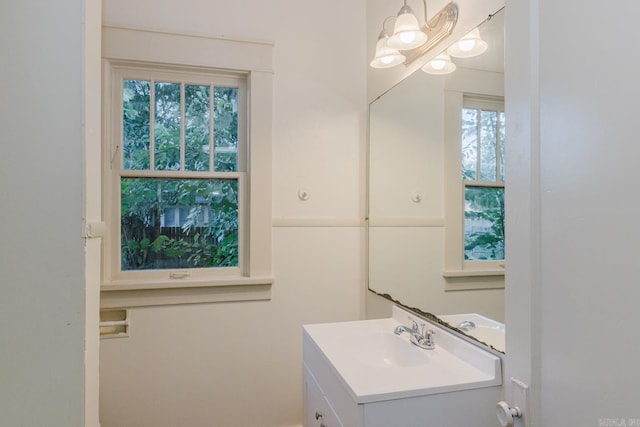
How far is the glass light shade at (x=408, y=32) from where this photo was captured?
1455mm

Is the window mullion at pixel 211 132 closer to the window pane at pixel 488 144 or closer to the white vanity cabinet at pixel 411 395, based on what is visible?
the white vanity cabinet at pixel 411 395

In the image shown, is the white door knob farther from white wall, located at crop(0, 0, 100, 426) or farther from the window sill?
the window sill

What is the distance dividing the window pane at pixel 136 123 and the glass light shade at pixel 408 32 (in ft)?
4.26

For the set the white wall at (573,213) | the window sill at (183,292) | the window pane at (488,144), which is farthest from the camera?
the window sill at (183,292)

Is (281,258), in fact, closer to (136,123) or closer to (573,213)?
(136,123)

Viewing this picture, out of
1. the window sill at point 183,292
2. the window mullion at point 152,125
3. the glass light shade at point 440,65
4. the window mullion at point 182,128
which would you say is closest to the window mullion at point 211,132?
the window mullion at point 182,128

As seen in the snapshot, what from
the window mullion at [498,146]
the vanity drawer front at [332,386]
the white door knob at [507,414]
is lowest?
the vanity drawer front at [332,386]

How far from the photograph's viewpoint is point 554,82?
868 mm

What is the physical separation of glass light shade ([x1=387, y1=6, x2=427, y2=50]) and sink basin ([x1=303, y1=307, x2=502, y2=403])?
1139 mm

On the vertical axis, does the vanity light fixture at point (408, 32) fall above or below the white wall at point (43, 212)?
above

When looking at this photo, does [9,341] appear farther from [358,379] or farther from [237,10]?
[237,10]

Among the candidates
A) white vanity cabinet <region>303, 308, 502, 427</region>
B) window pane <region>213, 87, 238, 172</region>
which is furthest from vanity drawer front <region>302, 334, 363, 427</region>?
window pane <region>213, 87, 238, 172</region>

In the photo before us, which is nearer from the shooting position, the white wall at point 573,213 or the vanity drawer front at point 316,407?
the white wall at point 573,213

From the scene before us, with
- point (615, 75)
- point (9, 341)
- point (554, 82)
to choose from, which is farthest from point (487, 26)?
point (9, 341)
